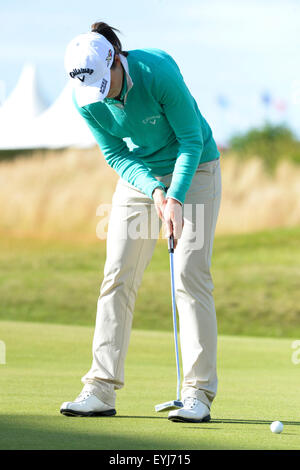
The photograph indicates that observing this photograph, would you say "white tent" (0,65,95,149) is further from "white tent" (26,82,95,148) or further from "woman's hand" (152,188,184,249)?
"woman's hand" (152,188,184,249)

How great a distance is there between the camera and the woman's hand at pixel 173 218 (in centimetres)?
305

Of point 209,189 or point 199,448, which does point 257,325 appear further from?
point 199,448

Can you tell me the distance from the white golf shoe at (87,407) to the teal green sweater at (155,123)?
0.77m

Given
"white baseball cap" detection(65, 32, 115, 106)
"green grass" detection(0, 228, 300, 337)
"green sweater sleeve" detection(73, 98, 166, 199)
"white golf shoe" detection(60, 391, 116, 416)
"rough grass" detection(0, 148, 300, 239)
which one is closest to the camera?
"white baseball cap" detection(65, 32, 115, 106)

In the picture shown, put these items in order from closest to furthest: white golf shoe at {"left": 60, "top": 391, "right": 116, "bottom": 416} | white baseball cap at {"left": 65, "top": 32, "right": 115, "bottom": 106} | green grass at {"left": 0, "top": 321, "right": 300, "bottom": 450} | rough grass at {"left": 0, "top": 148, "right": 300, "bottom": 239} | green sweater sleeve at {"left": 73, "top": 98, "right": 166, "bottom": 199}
A: 1. green grass at {"left": 0, "top": 321, "right": 300, "bottom": 450}
2. white baseball cap at {"left": 65, "top": 32, "right": 115, "bottom": 106}
3. white golf shoe at {"left": 60, "top": 391, "right": 116, "bottom": 416}
4. green sweater sleeve at {"left": 73, "top": 98, "right": 166, "bottom": 199}
5. rough grass at {"left": 0, "top": 148, "right": 300, "bottom": 239}

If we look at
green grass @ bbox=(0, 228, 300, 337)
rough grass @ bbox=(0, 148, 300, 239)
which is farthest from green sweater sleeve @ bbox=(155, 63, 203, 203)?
rough grass @ bbox=(0, 148, 300, 239)

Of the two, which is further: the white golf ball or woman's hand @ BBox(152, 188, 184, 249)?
woman's hand @ BBox(152, 188, 184, 249)

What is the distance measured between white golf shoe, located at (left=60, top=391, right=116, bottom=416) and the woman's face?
1.08 m

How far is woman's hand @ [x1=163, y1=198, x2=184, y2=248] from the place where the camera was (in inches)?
120

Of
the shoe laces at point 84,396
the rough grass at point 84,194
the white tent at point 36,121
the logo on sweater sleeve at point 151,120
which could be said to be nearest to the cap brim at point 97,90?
the logo on sweater sleeve at point 151,120

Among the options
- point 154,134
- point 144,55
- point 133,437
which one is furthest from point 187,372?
point 144,55

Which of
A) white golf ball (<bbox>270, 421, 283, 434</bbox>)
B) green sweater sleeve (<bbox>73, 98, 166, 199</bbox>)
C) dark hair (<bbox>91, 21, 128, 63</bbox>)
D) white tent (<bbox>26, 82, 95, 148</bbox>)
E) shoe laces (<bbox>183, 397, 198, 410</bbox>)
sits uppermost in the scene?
white tent (<bbox>26, 82, 95, 148</bbox>)

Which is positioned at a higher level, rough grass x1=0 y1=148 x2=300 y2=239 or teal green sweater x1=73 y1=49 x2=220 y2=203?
rough grass x1=0 y1=148 x2=300 y2=239

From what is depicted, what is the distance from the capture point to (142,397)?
145 inches
